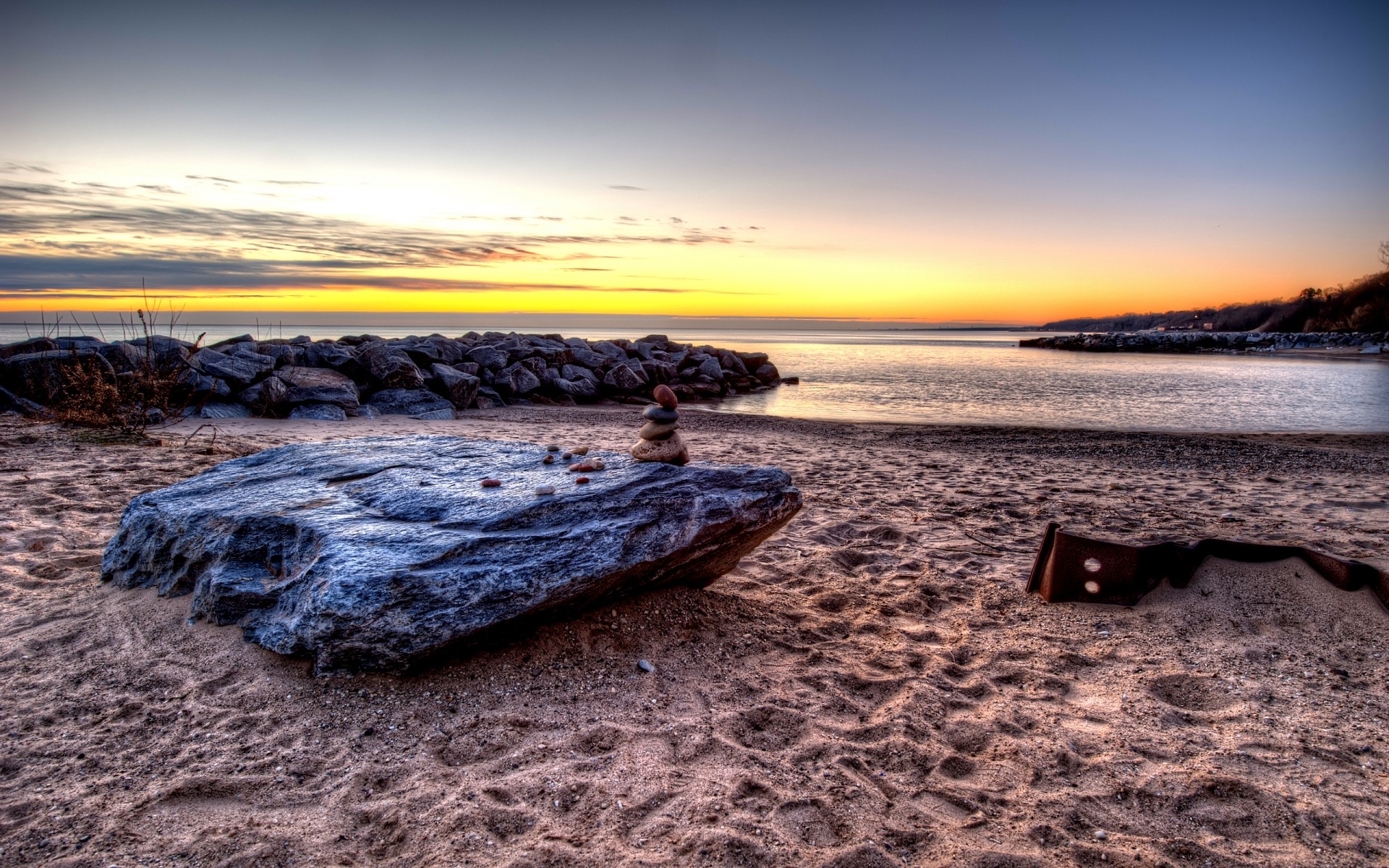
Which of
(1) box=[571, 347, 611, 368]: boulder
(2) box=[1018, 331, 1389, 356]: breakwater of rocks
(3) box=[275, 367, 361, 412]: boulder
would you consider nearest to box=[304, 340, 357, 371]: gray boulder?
(3) box=[275, 367, 361, 412]: boulder

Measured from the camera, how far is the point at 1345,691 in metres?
3.16

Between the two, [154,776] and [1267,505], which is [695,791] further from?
[1267,505]

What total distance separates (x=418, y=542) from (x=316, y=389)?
1113 centimetres

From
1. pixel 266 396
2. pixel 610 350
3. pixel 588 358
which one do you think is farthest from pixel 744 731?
Answer: pixel 610 350

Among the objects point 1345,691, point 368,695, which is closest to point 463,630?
point 368,695

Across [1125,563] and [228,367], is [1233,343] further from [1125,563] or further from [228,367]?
[228,367]

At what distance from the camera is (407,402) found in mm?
13945

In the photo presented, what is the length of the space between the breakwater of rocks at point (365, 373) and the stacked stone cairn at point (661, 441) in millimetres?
9280

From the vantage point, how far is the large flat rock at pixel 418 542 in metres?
2.94

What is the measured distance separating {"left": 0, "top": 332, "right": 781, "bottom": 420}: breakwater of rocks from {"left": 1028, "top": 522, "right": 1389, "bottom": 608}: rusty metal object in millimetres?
11583

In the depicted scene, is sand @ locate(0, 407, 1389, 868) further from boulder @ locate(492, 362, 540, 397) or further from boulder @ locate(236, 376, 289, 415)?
boulder @ locate(492, 362, 540, 397)

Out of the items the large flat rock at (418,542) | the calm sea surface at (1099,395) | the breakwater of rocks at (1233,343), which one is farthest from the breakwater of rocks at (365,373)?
the breakwater of rocks at (1233,343)

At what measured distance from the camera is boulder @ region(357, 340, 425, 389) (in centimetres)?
1426

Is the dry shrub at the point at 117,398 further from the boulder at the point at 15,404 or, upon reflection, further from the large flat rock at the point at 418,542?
the large flat rock at the point at 418,542
